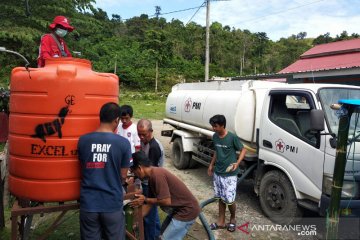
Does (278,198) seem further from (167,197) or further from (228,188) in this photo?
(167,197)

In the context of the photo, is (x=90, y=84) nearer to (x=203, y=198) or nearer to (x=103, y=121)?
(x=103, y=121)

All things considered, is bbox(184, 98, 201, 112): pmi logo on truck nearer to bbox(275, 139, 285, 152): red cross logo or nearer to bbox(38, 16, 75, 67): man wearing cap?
bbox(275, 139, 285, 152): red cross logo

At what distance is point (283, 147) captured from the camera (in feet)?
16.4

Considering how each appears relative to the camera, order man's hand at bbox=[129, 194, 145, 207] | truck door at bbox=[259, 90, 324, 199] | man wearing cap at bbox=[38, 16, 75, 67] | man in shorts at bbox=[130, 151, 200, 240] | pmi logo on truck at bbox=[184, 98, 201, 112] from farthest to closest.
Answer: pmi logo on truck at bbox=[184, 98, 201, 112]
truck door at bbox=[259, 90, 324, 199]
man wearing cap at bbox=[38, 16, 75, 67]
man's hand at bbox=[129, 194, 145, 207]
man in shorts at bbox=[130, 151, 200, 240]

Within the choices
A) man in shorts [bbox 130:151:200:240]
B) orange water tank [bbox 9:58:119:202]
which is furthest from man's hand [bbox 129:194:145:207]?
orange water tank [bbox 9:58:119:202]

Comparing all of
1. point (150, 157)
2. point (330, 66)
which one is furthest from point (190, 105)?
point (330, 66)

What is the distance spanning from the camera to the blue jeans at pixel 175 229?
3358 mm

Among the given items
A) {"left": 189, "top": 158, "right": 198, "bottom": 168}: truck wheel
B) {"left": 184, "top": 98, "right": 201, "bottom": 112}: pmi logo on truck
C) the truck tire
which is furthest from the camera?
{"left": 189, "top": 158, "right": 198, "bottom": 168}: truck wheel

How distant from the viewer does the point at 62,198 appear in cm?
281

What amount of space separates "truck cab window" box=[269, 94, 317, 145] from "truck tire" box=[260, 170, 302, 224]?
28.2 inches

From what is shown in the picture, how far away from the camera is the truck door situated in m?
4.49

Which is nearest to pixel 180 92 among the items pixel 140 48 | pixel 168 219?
pixel 168 219

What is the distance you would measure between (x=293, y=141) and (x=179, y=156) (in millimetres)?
3982

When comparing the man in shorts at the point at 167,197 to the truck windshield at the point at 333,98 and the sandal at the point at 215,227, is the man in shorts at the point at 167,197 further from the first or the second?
the truck windshield at the point at 333,98
